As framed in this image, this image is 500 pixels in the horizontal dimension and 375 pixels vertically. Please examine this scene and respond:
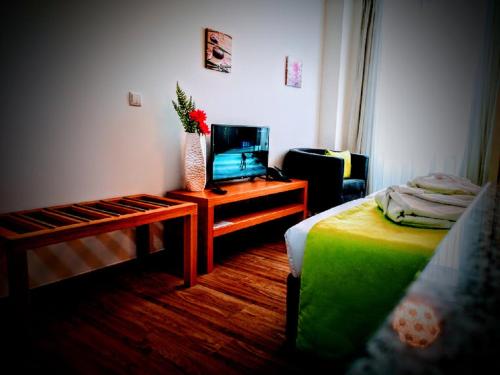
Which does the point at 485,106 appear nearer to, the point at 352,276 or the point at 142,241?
the point at 352,276

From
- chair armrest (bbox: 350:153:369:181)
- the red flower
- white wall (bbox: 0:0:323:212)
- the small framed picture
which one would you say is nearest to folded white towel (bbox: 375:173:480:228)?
the red flower

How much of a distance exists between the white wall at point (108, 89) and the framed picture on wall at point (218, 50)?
0.06m

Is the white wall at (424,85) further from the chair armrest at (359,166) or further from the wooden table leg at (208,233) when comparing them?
the wooden table leg at (208,233)

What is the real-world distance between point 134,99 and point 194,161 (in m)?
0.63

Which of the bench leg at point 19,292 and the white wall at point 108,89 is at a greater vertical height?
the white wall at point 108,89

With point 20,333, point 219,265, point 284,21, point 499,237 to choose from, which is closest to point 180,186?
point 219,265

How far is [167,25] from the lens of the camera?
8.70 ft

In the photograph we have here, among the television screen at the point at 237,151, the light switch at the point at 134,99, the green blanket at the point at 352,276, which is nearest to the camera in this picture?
the green blanket at the point at 352,276

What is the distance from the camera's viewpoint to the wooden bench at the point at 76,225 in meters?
1.46

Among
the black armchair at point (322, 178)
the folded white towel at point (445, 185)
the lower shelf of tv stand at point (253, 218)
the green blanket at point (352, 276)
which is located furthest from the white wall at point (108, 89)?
the folded white towel at point (445, 185)

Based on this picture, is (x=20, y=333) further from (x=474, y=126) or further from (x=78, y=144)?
(x=474, y=126)

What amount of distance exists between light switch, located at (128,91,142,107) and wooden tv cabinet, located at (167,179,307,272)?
722mm

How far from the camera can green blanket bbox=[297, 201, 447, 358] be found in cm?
125

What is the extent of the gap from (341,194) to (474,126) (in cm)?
182
